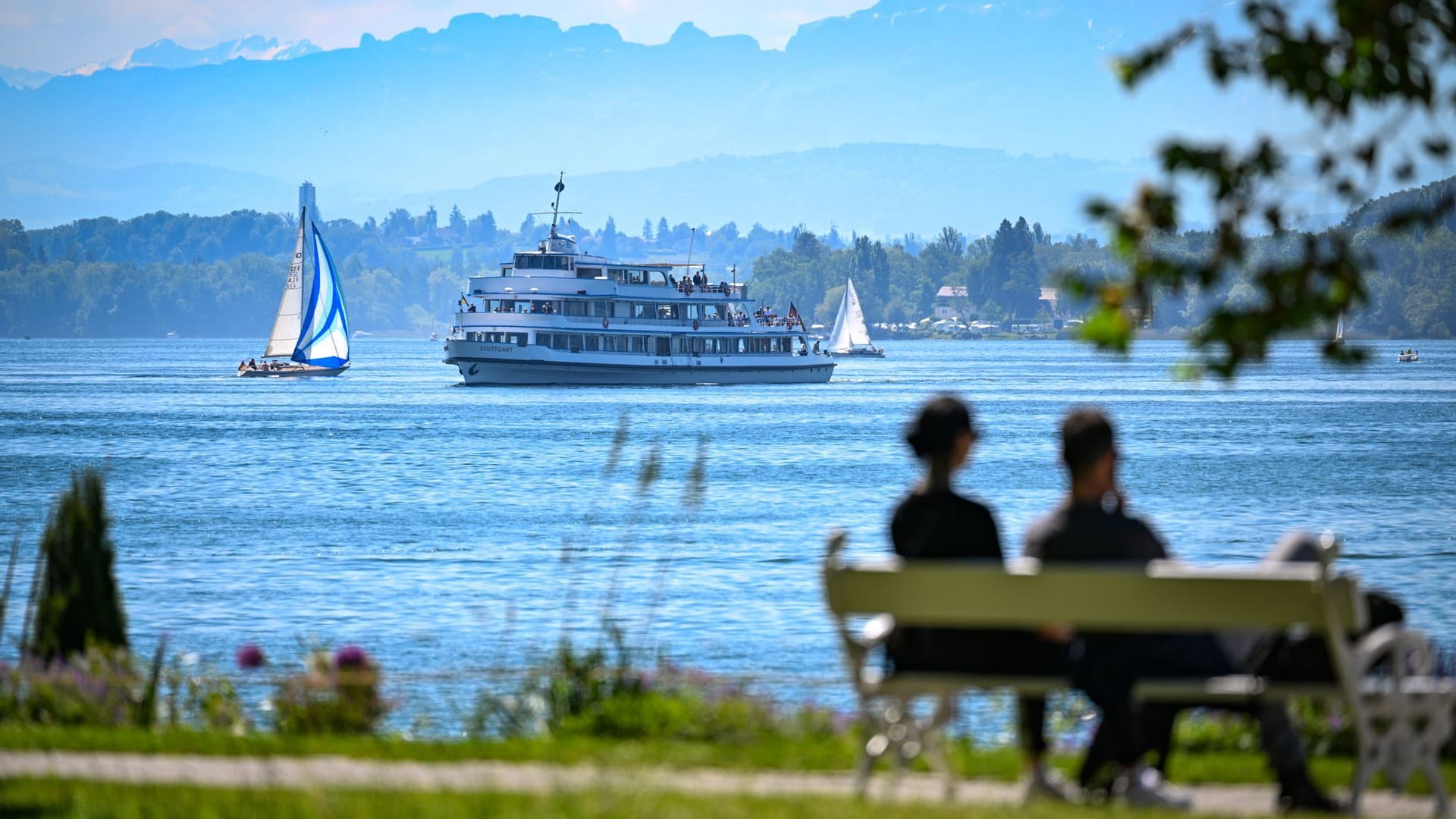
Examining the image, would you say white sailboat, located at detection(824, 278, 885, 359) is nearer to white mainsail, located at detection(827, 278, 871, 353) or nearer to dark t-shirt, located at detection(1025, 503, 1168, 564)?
white mainsail, located at detection(827, 278, 871, 353)

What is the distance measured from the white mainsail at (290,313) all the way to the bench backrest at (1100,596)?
7874 centimetres

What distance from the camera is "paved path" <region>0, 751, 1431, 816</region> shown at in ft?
20.7

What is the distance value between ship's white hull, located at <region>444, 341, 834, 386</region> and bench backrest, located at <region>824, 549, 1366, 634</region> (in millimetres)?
74745

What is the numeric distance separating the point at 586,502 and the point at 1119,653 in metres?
29.4

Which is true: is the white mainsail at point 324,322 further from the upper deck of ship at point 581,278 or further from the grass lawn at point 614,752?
the grass lawn at point 614,752

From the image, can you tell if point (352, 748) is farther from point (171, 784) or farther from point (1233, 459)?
point (1233, 459)

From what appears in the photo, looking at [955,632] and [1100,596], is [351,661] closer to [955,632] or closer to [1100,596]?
[955,632]

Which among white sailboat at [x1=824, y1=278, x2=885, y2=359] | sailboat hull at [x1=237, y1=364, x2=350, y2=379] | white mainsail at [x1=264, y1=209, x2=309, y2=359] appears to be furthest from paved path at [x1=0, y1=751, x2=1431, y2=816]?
white sailboat at [x1=824, y1=278, x2=885, y2=359]

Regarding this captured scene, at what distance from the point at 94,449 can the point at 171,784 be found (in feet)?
153

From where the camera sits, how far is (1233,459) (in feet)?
155

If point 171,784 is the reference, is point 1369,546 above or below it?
below

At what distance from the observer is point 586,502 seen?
3538cm

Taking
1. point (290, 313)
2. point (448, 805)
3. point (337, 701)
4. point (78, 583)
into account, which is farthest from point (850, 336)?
point (448, 805)

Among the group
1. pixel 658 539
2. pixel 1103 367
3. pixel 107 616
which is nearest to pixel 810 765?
pixel 107 616
